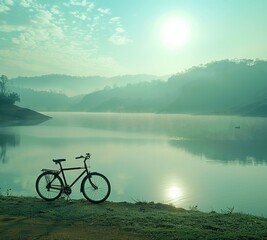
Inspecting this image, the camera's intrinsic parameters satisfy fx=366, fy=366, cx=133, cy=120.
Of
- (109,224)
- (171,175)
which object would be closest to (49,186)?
(109,224)

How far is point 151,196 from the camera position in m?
25.2

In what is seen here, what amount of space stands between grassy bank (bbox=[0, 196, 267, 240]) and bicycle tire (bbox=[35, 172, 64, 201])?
30.7 inches

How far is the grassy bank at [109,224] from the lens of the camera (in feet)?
30.6

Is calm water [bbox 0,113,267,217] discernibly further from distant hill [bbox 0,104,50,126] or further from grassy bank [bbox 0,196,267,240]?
distant hill [bbox 0,104,50,126]

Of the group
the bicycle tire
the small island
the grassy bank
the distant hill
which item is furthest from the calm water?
the small island

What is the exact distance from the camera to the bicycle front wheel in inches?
535

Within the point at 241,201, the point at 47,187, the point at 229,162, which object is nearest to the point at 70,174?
the point at 241,201

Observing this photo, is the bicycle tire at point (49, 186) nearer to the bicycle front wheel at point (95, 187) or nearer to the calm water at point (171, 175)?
the bicycle front wheel at point (95, 187)

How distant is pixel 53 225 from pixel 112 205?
12.4 ft

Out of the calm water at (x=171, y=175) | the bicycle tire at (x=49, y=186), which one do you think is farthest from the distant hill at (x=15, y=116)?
the bicycle tire at (x=49, y=186)

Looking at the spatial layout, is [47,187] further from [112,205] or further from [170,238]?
[170,238]

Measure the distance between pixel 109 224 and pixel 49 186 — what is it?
414 centimetres

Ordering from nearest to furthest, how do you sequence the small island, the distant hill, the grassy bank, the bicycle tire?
the grassy bank, the bicycle tire, the distant hill, the small island

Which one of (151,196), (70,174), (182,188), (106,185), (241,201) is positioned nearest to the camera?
(106,185)
